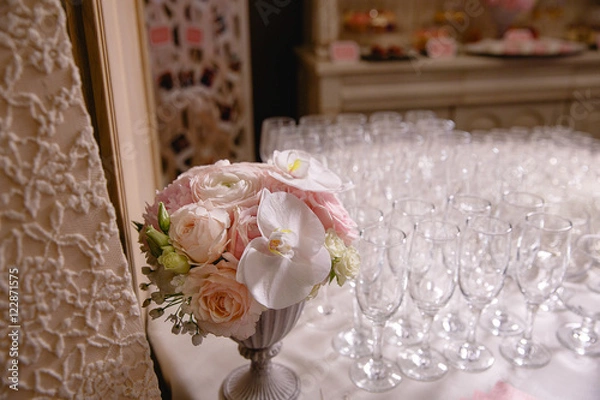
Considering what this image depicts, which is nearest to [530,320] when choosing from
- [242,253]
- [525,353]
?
[525,353]

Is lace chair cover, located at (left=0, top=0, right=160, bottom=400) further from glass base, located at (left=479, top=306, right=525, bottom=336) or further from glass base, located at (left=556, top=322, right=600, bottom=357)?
glass base, located at (left=556, top=322, right=600, bottom=357)

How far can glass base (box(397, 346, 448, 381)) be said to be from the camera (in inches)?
35.3

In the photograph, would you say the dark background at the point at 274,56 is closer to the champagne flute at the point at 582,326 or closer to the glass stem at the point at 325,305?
the glass stem at the point at 325,305

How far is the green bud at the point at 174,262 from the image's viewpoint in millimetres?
661

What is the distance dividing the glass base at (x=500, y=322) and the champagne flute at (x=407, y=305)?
0.15 m

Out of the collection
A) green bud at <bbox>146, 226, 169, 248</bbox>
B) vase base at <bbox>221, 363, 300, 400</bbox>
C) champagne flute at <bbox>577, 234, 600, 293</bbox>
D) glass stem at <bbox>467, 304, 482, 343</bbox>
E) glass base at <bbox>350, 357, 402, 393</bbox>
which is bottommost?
glass base at <bbox>350, 357, 402, 393</bbox>

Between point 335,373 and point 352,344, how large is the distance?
90 mm

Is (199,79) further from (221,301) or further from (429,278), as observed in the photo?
(221,301)

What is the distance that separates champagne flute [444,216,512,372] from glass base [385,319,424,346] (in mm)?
64

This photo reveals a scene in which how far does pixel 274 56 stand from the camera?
11.1 ft

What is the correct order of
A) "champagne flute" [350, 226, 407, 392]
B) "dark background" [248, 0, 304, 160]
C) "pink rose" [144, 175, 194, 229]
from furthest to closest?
"dark background" [248, 0, 304, 160], "champagne flute" [350, 226, 407, 392], "pink rose" [144, 175, 194, 229]

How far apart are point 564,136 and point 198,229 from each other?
62.9 inches

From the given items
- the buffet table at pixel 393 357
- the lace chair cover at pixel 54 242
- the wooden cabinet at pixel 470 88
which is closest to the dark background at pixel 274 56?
the wooden cabinet at pixel 470 88

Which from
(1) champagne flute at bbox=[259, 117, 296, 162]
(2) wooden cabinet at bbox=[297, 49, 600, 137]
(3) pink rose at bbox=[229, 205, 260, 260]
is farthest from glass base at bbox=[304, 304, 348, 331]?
(2) wooden cabinet at bbox=[297, 49, 600, 137]
